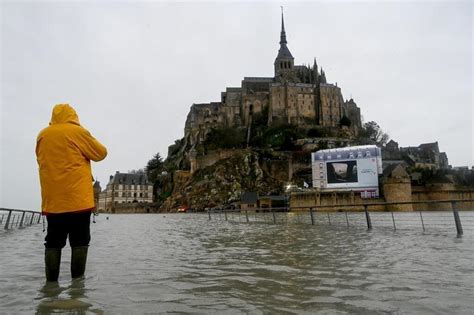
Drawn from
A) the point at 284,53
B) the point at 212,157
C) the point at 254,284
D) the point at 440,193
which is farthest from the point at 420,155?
the point at 254,284

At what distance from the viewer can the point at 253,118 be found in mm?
90438

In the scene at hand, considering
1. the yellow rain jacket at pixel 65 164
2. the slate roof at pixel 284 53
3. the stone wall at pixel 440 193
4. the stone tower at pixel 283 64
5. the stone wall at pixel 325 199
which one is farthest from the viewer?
the slate roof at pixel 284 53

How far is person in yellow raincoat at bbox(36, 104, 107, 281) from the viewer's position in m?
4.05

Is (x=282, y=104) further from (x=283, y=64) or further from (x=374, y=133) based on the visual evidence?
(x=374, y=133)

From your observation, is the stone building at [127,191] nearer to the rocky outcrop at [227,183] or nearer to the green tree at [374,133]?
the rocky outcrop at [227,183]

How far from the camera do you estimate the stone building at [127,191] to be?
87.9 m

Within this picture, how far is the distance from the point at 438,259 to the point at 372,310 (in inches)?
124

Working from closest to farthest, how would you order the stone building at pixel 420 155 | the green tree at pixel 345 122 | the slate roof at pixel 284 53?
the stone building at pixel 420 155, the green tree at pixel 345 122, the slate roof at pixel 284 53

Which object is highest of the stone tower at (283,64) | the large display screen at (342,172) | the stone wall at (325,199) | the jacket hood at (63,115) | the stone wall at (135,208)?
the stone tower at (283,64)

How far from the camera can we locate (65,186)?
4.06 meters

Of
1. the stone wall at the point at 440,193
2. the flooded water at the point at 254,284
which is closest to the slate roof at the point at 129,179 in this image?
the stone wall at the point at 440,193

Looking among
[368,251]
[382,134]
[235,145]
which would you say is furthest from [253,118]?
[368,251]

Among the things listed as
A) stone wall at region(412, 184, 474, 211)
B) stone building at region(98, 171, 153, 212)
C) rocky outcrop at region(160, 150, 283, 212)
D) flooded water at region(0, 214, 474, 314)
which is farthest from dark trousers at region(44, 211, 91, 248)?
stone building at region(98, 171, 153, 212)

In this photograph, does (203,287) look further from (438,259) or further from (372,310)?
→ (438,259)
